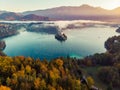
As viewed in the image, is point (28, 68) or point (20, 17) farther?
point (20, 17)

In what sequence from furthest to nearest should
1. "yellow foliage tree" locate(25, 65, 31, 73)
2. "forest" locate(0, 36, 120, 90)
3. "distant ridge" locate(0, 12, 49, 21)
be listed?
"distant ridge" locate(0, 12, 49, 21), "yellow foliage tree" locate(25, 65, 31, 73), "forest" locate(0, 36, 120, 90)

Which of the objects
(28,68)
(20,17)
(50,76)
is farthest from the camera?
(20,17)

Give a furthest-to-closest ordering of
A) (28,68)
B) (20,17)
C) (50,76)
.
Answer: (20,17) < (28,68) < (50,76)

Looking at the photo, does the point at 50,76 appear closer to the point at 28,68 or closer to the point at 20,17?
the point at 28,68

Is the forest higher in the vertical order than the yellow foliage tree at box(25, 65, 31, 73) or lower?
lower

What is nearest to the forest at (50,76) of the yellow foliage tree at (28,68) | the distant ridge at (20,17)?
the yellow foliage tree at (28,68)

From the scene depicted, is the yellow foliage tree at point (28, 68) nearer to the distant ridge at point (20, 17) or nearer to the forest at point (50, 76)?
the forest at point (50, 76)

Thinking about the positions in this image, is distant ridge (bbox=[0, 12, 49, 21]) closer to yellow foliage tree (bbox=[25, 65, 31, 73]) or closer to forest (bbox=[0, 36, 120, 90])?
forest (bbox=[0, 36, 120, 90])

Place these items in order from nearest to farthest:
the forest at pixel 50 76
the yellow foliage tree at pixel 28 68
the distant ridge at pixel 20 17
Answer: the forest at pixel 50 76
the yellow foliage tree at pixel 28 68
the distant ridge at pixel 20 17

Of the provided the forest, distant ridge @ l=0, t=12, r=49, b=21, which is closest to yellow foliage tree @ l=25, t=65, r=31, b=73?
the forest

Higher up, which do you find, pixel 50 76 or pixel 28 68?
pixel 28 68

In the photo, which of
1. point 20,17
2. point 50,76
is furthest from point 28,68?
point 20,17
